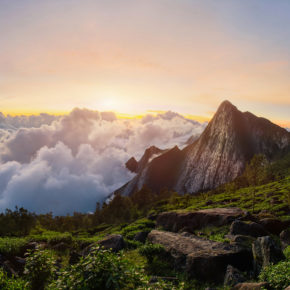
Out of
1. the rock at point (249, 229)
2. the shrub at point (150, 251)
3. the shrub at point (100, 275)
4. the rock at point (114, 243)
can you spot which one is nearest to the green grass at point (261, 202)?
the rock at point (249, 229)

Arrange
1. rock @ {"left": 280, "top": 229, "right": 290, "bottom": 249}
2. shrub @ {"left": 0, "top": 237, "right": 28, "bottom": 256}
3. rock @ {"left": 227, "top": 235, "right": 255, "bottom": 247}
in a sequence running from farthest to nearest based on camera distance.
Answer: shrub @ {"left": 0, "top": 237, "right": 28, "bottom": 256}
rock @ {"left": 280, "top": 229, "right": 290, "bottom": 249}
rock @ {"left": 227, "top": 235, "right": 255, "bottom": 247}

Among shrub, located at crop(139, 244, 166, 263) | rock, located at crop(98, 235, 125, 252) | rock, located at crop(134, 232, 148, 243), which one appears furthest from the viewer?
rock, located at crop(134, 232, 148, 243)

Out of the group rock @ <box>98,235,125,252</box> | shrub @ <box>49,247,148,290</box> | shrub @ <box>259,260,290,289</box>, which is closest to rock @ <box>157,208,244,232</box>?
rock @ <box>98,235,125,252</box>

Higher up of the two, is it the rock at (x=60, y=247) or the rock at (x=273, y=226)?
the rock at (x=273, y=226)

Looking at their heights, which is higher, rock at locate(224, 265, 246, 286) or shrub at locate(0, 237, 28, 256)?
rock at locate(224, 265, 246, 286)

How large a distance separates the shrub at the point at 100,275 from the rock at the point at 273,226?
22.9 meters

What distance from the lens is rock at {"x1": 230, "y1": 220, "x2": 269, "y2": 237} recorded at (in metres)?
23.2

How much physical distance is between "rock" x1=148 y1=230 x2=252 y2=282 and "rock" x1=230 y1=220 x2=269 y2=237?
21.0 ft

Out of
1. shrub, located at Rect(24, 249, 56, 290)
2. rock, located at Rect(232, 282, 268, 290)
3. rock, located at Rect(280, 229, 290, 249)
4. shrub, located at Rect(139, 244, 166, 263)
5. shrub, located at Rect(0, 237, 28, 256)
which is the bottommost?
shrub, located at Rect(0, 237, 28, 256)

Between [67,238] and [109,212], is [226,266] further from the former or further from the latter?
[109,212]

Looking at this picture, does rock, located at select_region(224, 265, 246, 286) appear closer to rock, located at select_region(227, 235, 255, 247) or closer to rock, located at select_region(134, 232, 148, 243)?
rock, located at select_region(227, 235, 255, 247)

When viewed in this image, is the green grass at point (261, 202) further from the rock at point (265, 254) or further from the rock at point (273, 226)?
the rock at point (265, 254)

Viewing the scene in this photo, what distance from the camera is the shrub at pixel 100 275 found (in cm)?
752

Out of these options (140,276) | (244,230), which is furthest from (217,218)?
(140,276)
